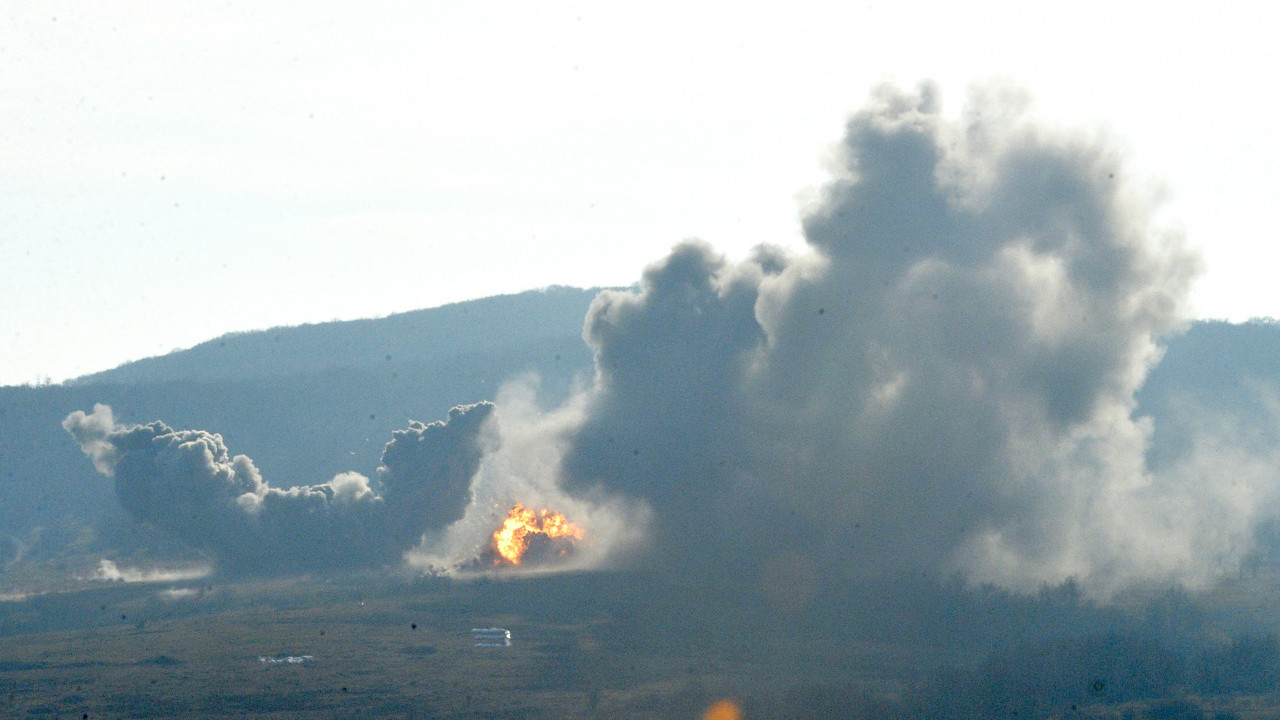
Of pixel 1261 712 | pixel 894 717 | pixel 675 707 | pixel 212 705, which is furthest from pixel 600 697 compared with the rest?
pixel 1261 712

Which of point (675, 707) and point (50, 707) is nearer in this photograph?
point (675, 707)

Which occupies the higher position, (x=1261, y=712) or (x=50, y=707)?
(x=50, y=707)

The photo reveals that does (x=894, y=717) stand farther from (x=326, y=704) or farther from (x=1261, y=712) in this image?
(x=326, y=704)

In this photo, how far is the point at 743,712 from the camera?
180 meters

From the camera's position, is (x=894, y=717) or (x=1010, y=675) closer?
(x=894, y=717)

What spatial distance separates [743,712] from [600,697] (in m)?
20.9

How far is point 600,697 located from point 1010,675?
5621 cm

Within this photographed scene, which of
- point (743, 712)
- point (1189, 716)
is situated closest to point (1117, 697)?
point (1189, 716)

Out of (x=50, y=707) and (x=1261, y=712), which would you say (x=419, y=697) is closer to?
(x=50, y=707)

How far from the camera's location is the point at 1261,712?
193000 mm

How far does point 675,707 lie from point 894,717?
27.3m

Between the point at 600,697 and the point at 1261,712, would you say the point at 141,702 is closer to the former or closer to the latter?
the point at 600,697

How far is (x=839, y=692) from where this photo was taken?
614 feet

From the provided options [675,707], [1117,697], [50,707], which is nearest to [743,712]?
[675,707]
